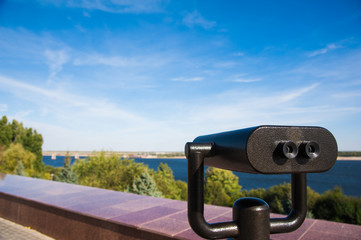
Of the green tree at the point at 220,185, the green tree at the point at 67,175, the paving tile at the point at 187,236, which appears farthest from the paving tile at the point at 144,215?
the green tree at the point at 220,185

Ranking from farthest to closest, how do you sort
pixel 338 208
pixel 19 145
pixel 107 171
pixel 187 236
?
1. pixel 19 145
2. pixel 107 171
3. pixel 338 208
4. pixel 187 236

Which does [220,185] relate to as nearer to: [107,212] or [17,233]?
[17,233]

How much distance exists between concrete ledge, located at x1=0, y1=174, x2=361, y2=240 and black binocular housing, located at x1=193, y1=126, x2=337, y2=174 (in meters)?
2.17

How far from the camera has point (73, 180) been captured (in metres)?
20.9

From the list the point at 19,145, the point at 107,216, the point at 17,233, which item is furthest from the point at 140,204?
the point at 19,145

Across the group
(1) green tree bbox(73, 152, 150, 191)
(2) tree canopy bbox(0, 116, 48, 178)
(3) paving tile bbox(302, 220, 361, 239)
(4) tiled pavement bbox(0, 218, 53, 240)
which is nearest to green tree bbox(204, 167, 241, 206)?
(1) green tree bbox(73, 152, 150, 191)

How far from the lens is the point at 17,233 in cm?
425

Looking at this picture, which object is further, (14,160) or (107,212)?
(14,160)

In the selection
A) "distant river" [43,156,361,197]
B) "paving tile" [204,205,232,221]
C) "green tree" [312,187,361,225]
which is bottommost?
"distant river" [43,156,361,197]

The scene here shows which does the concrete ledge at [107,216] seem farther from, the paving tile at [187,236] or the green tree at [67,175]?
the green tree at [67,175]

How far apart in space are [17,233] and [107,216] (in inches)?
81.5

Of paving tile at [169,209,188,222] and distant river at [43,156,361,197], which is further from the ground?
paving tile at [169,209,188,222]

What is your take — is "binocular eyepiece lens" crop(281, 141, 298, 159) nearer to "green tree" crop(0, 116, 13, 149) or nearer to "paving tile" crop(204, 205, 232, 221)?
"paving tile" crop(204, 205, 232, 221)

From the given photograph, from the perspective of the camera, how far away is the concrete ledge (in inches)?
112
